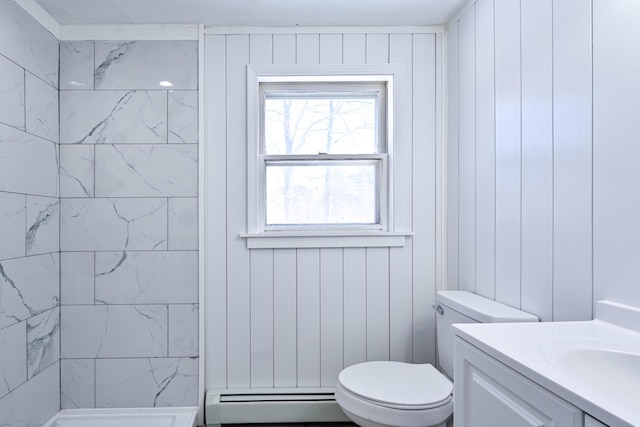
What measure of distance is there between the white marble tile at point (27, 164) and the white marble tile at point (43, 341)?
0.60 m

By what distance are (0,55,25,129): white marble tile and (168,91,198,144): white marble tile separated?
2.05ft

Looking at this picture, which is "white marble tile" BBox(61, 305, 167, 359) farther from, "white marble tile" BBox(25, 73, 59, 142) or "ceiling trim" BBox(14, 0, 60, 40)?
"ceiling trim" BBox(14, 0, 60, 40)

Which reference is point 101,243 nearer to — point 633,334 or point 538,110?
point 538,110

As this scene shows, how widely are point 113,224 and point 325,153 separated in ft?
3.89

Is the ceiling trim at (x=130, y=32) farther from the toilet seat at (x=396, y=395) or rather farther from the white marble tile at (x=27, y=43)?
the toilet seat at (x=396, y=395)

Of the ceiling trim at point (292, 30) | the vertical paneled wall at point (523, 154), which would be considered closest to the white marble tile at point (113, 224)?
the ceiling trim at point (292, 30)

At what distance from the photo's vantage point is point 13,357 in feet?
5.58

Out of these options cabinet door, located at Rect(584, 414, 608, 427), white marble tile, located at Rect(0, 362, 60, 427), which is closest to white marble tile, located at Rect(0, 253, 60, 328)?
white marble tile, located at Rect(0, 362, 60, 427)

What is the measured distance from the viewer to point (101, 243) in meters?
2.08

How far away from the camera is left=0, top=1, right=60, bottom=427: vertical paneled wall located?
166 cm

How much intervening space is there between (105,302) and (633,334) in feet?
7.21

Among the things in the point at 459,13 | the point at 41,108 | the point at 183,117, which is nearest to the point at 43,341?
the point at 41,108

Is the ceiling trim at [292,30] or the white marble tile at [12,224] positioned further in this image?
the ceiling trim at [292,30]

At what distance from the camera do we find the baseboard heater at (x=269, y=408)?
2.02m
